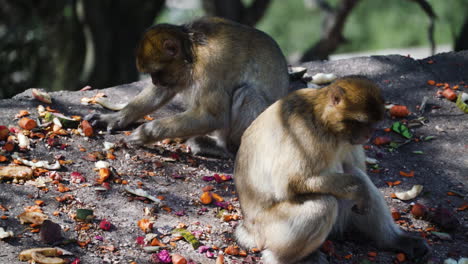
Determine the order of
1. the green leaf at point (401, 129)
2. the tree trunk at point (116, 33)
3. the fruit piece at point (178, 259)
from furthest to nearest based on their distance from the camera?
the tree trunk at point (116, 33) < the green leaf at point (401, 129) < the fruit piece at point (178, 259)

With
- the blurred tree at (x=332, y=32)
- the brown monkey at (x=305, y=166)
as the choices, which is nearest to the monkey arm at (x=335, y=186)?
the brown monkey at (x=305, y=166)

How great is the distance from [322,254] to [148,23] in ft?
25.0

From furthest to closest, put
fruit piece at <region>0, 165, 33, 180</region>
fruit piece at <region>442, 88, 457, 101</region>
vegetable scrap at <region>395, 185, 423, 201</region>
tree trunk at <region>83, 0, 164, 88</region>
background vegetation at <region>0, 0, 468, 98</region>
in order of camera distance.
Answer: background vegetation at <region>0, 0, 468, 98</region>
tree trunk at <region>83, 0, 164, 88</region>
fruit piece at <region>442, 88, 457, 101</region>
vegetable scrap at <region>395, 185, 423, 201</region>
fruit piece at <region>0, 165, 33, 180</region>

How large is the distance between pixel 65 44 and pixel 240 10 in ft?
10.8

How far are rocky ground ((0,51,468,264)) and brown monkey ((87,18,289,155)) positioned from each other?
1.03 ft

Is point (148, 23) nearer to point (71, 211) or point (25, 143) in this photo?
point (25, 143)

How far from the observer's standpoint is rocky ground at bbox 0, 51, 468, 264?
4734 mm

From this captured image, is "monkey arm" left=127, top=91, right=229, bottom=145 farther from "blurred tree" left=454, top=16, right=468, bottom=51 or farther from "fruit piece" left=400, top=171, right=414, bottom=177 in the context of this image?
"blurred tree" left=454, top=16, right=468, bottom=51

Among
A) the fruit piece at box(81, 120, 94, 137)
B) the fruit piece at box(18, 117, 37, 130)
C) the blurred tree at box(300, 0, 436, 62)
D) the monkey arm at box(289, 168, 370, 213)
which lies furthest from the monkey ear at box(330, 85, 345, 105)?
the blurred tree at box(300, 0, 436, 62)

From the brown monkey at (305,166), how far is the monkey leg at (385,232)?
9.9 inches

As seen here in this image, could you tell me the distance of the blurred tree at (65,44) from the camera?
10820 millimetres

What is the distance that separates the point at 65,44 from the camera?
11383mm

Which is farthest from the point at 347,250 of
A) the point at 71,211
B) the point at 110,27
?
the point at 110,27

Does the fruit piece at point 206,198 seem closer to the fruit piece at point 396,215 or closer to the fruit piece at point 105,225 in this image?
the fruit piece at point 105,225
